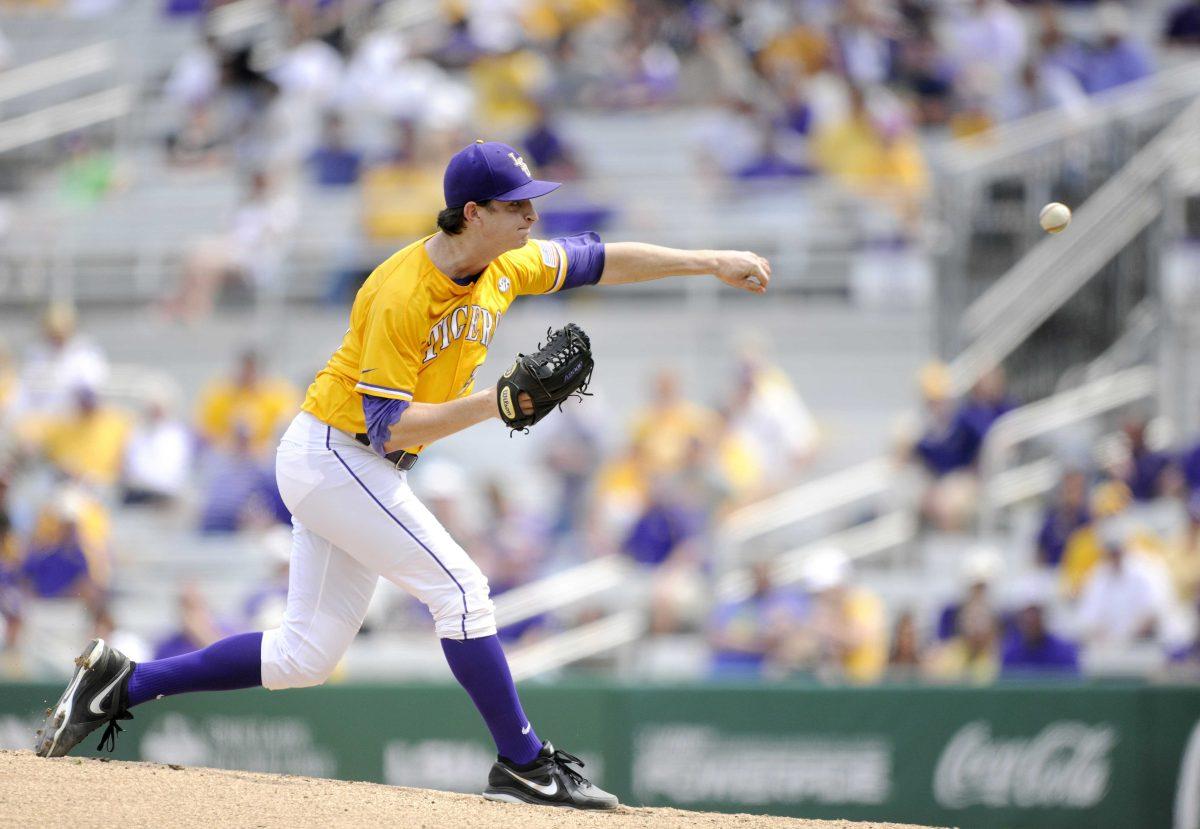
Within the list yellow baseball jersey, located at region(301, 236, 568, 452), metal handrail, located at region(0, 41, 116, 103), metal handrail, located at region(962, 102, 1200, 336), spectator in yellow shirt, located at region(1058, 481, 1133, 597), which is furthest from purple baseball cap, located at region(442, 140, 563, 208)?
metal handrail, located at region(0, 41, 116, 103)

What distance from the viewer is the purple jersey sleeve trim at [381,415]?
4.80 m

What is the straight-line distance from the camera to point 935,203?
1114 cm

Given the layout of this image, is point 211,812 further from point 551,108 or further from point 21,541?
point 551,108

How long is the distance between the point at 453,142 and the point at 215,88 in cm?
267

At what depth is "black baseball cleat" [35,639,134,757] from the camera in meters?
5.48

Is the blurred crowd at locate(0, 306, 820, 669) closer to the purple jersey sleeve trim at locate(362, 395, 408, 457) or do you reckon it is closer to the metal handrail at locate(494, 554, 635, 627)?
the metal handrail at locate(494, 554, 635, 627)

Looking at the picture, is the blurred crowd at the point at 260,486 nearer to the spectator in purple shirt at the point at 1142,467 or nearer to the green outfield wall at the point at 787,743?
the green outfield wall at the point at 787,743

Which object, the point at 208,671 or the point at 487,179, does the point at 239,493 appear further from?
the point at 487,179

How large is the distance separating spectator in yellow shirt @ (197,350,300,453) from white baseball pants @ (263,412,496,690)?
585 cm

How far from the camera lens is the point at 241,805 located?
5180mm

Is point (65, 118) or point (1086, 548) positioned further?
point (65, 118)

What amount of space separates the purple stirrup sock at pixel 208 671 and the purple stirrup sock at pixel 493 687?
0.66 meters

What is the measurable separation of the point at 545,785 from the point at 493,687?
15.6 inches

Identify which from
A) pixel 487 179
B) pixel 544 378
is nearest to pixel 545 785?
pixel 544 378
